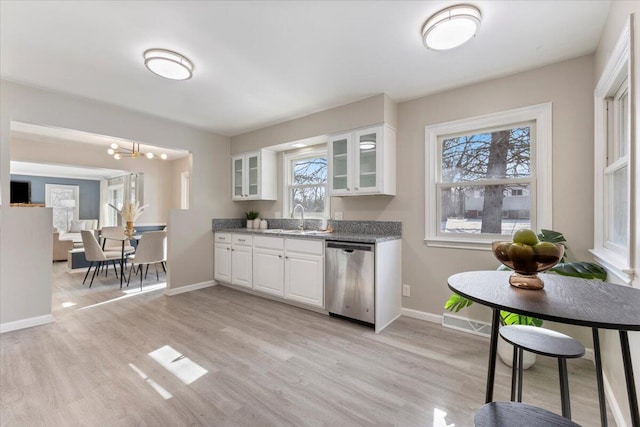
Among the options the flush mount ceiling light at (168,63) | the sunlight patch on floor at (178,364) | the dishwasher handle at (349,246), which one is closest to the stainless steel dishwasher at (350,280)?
the dishwasher handle at (349,246)

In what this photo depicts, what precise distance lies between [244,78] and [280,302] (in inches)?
105

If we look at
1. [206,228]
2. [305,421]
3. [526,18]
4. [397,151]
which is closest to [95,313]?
[206,228]

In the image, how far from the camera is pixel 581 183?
2330mm

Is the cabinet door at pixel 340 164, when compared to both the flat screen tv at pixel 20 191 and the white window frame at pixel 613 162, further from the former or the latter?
the flat screen tv at pixel 20 191

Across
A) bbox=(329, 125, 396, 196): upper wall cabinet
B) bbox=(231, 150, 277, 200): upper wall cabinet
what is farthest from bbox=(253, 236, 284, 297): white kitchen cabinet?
bbox=(329, 125, 396, 196): upper wall cabinet

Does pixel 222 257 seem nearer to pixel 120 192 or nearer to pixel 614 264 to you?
pixel 614 264

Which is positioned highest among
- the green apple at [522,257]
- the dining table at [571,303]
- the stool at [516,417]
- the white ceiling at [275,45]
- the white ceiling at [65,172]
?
the white ceiling at [275,45]

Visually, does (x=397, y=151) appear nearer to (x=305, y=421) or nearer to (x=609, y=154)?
(x=609, y=154)

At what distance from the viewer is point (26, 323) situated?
289 centimetres

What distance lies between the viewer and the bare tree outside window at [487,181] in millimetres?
2652

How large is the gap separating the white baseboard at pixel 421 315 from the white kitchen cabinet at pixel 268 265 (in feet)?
4.94

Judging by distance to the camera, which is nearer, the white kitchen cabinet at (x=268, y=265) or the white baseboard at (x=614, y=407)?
the white baseboard at (x=614, y=407)

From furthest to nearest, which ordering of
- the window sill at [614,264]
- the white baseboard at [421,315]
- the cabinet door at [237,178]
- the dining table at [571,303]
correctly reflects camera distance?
the cabinet door at [237,178], the white baseboard at [421,315], the window sill at [614,264], the dining table at [571,303]

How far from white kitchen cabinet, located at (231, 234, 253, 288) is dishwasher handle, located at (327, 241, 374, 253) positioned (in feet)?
4.57
